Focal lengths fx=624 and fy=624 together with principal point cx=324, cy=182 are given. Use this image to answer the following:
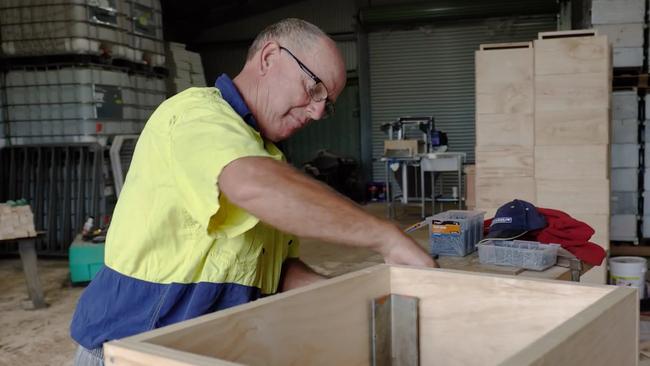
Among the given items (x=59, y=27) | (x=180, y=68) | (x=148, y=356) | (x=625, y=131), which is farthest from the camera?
(x=180, y=68)

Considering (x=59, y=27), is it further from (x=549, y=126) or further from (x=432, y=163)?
(x=549, y=126)

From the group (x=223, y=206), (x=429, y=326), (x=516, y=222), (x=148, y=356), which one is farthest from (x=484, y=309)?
(x=516, y=222)

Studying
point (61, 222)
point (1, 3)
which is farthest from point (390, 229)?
point (1, 3)

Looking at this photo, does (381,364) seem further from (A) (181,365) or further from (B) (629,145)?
(B) (629,145)

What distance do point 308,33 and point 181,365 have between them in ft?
3.12

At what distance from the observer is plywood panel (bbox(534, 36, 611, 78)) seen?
4.68 m

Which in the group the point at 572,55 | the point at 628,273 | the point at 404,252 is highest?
the point at 572,55

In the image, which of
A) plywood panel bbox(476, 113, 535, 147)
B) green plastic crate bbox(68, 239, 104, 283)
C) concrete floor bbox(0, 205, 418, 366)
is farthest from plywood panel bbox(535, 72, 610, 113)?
green plastic crate bbox(68, 239, 104, 283)

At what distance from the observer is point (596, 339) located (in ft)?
3.32

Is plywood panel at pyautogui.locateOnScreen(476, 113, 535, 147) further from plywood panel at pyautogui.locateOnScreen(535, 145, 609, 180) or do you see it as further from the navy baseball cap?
the navy baseball cap

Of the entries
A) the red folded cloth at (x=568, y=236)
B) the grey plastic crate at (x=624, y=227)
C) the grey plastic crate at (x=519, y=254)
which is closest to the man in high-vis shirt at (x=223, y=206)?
the grey plastic crate at (x=519, y=254)

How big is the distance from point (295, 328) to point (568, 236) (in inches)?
82.1

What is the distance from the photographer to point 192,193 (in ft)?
4.26

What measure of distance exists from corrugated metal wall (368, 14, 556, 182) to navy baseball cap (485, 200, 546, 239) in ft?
29.2
